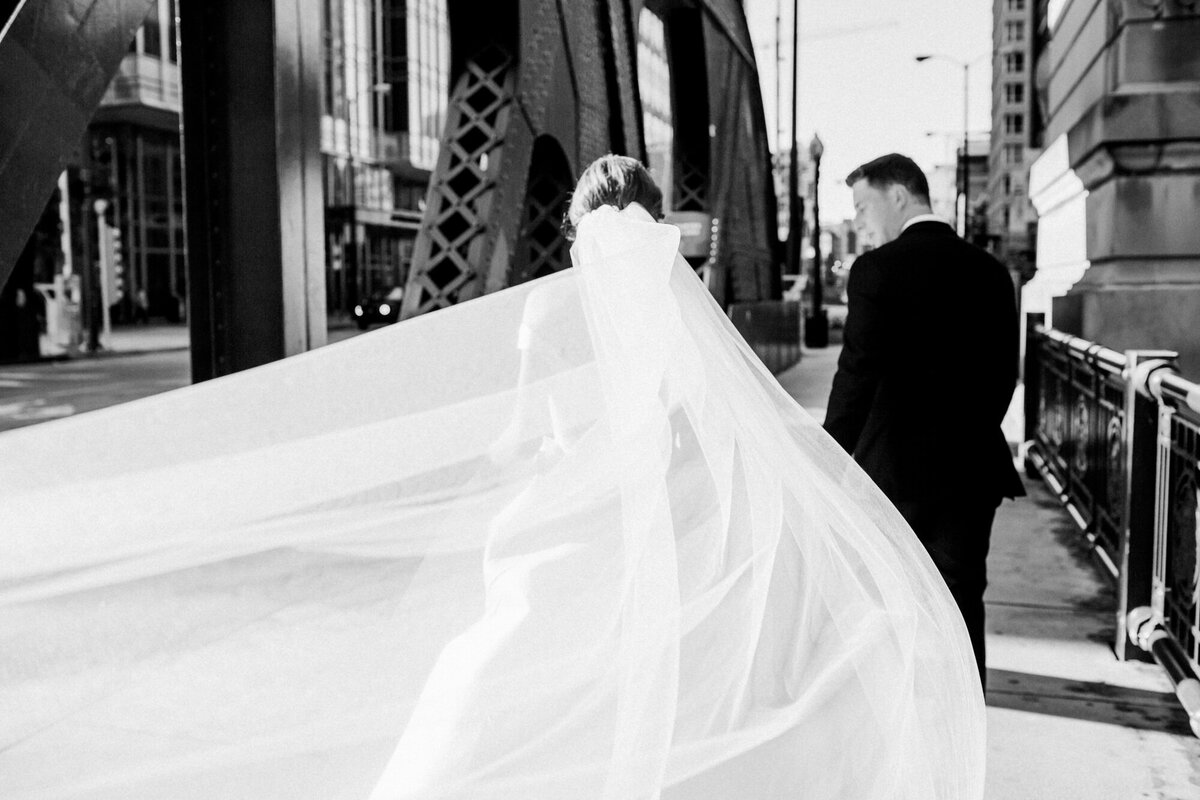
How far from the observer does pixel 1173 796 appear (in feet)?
11.6

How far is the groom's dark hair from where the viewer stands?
4051 mm

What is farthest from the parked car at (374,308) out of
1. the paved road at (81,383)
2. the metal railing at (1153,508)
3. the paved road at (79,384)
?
the metal railing at (1153,508)

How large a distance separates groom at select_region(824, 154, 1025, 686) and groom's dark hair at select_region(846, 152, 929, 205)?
144 millimetres

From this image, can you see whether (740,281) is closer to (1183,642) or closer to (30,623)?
(1183,642)

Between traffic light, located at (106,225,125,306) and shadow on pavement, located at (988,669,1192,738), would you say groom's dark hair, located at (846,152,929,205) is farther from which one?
traffic light, located at (106,225,125,306)

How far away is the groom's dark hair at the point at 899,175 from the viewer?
4.05 meters

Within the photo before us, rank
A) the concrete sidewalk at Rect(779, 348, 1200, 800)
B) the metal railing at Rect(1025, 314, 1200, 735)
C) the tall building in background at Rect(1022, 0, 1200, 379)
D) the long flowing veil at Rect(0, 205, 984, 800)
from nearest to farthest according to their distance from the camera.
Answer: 1. the long flowing veil at Rect(0, 205, 984, 800)
2. the concrete sidewalk at Rect(779, 348, 1200, 800)
3. the metal railing at Rect(1025, 314, 1200, 735)
4. the tall building in background at Rect(1022, 0, 1200, 379)

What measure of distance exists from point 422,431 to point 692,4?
1038 cm

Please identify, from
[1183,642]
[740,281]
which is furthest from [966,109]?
[1183,642]

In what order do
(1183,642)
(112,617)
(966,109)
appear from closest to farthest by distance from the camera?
(112,617) < (1183,642) < (966,109)

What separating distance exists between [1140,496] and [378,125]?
54967mm

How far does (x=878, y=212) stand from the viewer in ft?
13.4

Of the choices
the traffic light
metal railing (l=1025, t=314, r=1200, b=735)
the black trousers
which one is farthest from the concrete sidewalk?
the traffic light

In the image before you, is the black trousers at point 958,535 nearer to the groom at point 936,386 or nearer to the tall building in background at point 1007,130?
the groom at point 936,386
